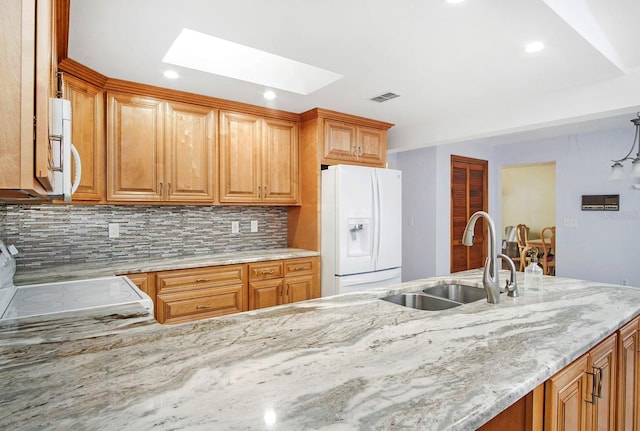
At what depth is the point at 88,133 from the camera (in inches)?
102

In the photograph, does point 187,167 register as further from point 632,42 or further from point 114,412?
point 632,42

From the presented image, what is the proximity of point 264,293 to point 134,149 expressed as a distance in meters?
1.58

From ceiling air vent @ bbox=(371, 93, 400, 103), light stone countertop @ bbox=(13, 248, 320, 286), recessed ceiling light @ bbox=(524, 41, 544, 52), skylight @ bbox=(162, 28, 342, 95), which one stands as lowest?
light stone countertop @ bbox=(13, 248, 320, 286)

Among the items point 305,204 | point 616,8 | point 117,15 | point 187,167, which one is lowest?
point 305,204

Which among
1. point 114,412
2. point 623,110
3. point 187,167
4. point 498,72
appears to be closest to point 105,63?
point 187,167

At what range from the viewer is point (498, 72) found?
2592 millimetres

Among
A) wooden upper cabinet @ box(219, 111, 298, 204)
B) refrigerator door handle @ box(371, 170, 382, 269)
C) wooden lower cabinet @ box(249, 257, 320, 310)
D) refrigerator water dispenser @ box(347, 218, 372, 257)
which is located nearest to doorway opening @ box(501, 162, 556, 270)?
refrigerator door handle @ box(371, 170, 382, 269)

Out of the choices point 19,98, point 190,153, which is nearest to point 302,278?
point 190,153

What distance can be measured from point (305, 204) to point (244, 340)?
2.64 meters

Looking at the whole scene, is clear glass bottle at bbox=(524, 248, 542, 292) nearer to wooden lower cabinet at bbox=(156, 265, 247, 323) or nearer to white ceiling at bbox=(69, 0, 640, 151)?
white ceiling at bbox=(69, 0, 640, 151)

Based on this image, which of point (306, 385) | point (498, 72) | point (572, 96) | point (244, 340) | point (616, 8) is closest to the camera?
point (306, 385)

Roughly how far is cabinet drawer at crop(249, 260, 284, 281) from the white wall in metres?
2.79

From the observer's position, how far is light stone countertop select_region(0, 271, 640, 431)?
715mm

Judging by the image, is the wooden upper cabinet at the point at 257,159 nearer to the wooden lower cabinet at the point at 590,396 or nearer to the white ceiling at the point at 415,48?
the white ceiling at the point at 415,48
